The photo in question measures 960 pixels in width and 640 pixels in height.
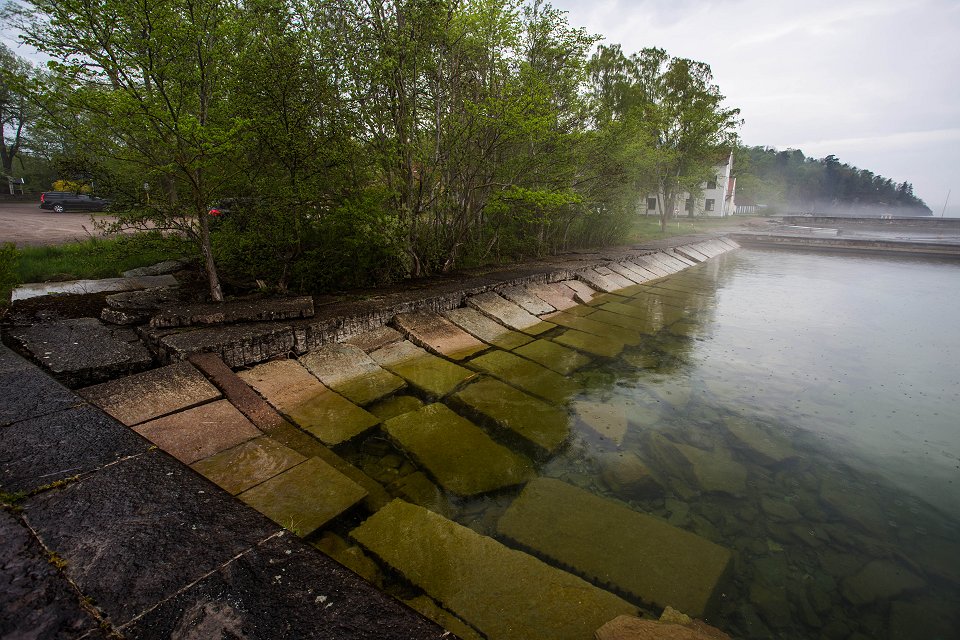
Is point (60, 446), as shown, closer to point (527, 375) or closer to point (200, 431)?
point (200, 431)

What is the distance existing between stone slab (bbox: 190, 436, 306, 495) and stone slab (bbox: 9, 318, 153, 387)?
1.47m

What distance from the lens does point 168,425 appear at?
10.2 ft

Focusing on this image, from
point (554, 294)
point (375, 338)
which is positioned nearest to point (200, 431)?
point (375, 338)

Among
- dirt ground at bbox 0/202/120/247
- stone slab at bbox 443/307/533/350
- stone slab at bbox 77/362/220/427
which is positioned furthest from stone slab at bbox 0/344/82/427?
dirt ground at bbox 0/202/120/247

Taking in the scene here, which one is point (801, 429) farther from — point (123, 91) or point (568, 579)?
point (123, 91)

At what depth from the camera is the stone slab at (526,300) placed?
7684mm

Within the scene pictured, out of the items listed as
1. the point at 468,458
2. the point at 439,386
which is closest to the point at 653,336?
the point at 439,386

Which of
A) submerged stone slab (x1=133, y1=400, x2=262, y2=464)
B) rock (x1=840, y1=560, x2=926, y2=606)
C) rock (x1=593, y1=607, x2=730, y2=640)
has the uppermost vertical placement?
submerged stone slab (x1=133, y1=400, x2=262, y2=464)

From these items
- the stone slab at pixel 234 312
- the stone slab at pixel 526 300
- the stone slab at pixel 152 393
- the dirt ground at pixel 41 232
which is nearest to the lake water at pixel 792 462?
the stone slab at pixel 526 300

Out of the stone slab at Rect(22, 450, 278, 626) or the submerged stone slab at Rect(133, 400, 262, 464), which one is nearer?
the stone slab at Rect(22, 450, 278, 626)

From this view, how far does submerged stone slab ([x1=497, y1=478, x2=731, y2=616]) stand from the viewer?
2.32 meters

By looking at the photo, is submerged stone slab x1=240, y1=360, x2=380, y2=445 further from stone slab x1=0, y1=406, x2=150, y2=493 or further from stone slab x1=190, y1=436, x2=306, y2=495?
stone slab x1=0, y1=406, x2=150, y2=493

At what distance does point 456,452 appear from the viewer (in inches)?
136

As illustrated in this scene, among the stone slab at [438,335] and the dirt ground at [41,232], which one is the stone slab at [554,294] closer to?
the stone slab at [438,335]
